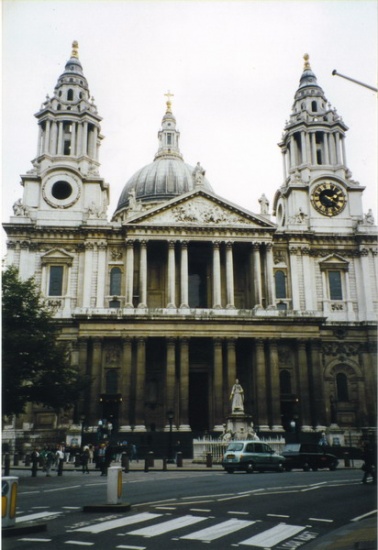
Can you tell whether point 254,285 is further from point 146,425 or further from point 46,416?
point 46,416

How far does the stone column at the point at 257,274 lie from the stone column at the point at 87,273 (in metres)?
14.3

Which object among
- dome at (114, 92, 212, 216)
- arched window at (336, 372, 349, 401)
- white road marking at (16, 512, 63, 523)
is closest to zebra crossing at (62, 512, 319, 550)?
white road marking at (16, 512, 63, 523)

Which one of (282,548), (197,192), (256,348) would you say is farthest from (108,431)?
(282,548)

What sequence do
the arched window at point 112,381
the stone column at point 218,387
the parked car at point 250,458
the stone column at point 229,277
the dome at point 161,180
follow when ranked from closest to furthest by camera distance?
the parked car at point 250,458 < the stone column at point 218,387 < the arched window at point 112,381 < the stone column at point 229,277 < the dome at point 161,180

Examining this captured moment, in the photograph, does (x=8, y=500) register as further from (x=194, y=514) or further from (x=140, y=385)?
(x=140, y=385)

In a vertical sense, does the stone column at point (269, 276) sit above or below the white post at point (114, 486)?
above

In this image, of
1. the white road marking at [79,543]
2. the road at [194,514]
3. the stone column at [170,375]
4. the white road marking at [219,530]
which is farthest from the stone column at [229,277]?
the white road marking at [79,543]

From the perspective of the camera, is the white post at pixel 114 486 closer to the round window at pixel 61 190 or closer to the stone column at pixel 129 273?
the stone column at pixel 129 273

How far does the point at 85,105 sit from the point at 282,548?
180 ft

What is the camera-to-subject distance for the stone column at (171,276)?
162 ft

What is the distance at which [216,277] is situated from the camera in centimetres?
5069

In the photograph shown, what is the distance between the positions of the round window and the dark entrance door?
66.9ft

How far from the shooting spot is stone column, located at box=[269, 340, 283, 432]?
1812 inches

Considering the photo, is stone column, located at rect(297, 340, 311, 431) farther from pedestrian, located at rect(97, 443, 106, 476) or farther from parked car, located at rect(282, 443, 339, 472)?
pedestrian, located at rect(97, 443, 106, 476)
